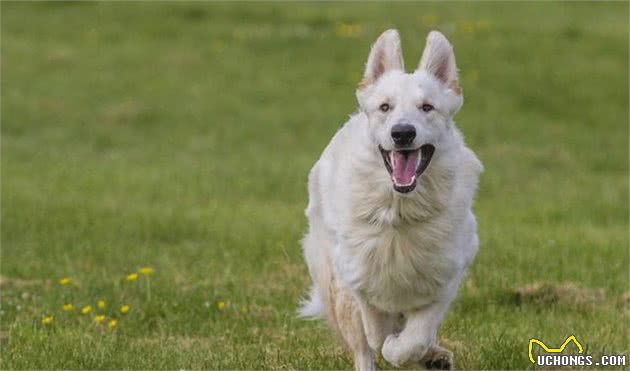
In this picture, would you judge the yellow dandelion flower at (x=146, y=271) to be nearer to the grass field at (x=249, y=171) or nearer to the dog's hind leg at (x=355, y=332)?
the grass field at (x=249, y=171)

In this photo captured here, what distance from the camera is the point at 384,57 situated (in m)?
6.30

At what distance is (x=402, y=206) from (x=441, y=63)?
725 mm

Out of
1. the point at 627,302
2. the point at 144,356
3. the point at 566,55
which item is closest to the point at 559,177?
the point at 566,55

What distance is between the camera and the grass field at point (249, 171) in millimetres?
8156

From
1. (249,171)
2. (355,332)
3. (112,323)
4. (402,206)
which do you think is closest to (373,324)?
(355,332)

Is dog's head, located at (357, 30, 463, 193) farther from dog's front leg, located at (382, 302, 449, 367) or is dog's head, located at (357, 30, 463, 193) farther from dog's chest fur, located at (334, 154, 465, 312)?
dog's front leg, located at (382, 302, 449, 367)

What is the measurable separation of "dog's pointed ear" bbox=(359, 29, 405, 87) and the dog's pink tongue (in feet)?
1.74

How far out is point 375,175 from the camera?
6.16 m

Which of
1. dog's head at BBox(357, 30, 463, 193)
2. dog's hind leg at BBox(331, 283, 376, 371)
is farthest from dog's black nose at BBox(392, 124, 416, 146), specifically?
dog's hind leg at BBox(331, 283, 376, 371)

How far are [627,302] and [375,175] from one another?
3621mm

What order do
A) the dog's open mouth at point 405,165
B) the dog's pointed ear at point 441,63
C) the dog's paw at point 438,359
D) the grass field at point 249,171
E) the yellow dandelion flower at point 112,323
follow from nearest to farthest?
the dog's open mouth at point 405,165 → the dog's pointed ear at point 441,63 → the dog's paw at point 438,359 → the yellow dandelion flower at point 112,323 → the grass field at point 249,171

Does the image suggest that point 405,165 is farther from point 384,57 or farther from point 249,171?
point 249,171

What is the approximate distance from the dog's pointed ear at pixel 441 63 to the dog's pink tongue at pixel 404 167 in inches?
19.0

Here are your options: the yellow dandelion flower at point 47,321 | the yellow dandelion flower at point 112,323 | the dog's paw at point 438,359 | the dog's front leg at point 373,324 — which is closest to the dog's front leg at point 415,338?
the dog's front leg at point 373,324
